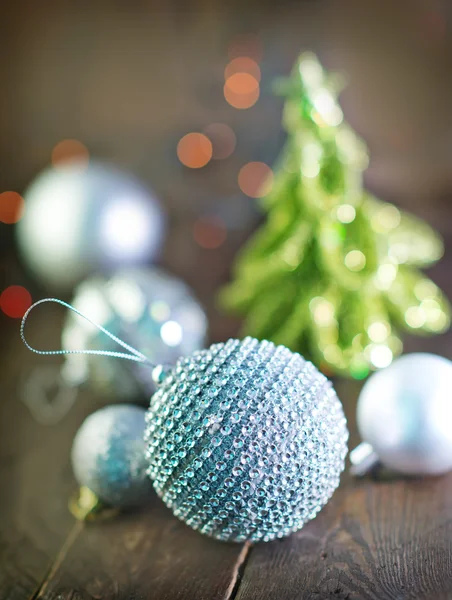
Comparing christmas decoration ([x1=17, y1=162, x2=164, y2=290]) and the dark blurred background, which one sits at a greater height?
the dark blurred background

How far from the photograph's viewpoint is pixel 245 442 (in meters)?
0.69

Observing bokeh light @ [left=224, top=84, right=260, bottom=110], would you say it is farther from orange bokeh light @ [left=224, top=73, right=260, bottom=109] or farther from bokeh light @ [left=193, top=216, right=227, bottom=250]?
bokeh light @ [left=193, top=216, right=227, bottom=250]

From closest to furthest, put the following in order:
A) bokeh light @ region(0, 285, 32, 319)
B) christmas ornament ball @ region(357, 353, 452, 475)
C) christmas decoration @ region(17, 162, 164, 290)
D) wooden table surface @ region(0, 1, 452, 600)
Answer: christmas ornament ball @ region(357, 353, 452, 475) < wooden table surface @ region(0, 1, 452, 600) < christmas decoration @ region(17, 162, 164, 290) < bokeh light @ region(0, 285, 32, 319)

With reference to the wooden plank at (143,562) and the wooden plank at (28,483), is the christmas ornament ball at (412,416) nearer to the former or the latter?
the wooden plank at (143,562)

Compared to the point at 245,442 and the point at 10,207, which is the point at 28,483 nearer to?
the point at 245,442

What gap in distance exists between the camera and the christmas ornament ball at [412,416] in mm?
800

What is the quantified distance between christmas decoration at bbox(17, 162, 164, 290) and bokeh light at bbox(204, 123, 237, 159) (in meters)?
0.39

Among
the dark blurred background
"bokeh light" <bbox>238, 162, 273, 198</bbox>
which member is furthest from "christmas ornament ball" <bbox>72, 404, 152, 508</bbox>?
"bokeh light" <bbox>238, 162, 273, 198</bbox>

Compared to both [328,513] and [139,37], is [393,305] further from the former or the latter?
[139,37]

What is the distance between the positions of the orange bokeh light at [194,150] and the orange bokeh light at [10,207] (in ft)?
1.29

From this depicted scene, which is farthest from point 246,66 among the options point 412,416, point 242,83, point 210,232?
point 412,416

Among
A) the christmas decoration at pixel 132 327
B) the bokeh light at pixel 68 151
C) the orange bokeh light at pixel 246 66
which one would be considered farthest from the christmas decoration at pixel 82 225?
the orange bokeh light at pixel 246 66

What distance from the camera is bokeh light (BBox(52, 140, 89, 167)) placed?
5.40ft

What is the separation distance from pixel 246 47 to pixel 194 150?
0.86ft
